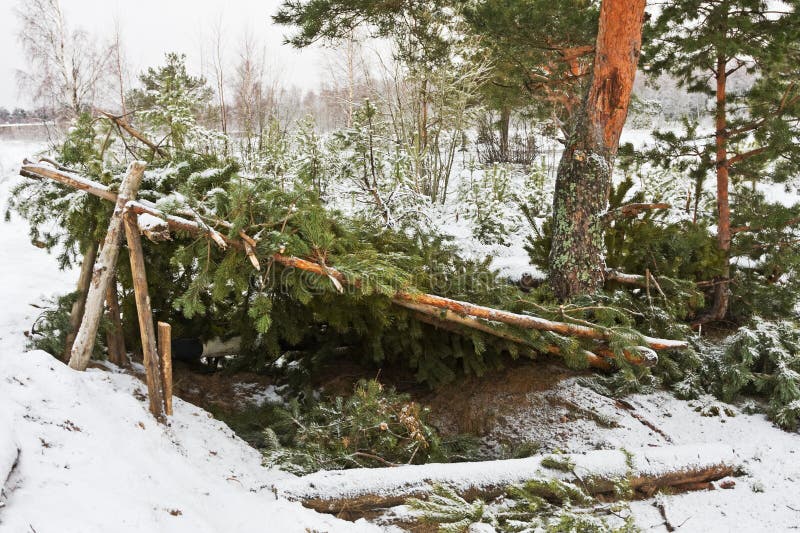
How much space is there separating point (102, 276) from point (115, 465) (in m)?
1.76

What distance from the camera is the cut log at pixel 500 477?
277cm

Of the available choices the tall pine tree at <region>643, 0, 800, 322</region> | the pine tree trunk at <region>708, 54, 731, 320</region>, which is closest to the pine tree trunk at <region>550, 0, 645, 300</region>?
the tall pine tree at <region>643, 0, 800, 322</region>

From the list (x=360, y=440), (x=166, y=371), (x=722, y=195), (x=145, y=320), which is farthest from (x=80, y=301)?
(x=722, y=195)

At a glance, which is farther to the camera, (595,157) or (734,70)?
(734,70)

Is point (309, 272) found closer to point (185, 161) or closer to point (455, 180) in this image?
point (185, 161)

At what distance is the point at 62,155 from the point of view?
14.7 ft

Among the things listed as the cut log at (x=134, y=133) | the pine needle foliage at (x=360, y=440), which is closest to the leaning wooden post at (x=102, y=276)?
the cut log at (x=134, y=133)

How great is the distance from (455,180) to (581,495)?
1386cm

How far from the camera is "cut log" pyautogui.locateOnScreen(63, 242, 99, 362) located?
4.00m

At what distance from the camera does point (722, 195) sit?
5582 millimetres

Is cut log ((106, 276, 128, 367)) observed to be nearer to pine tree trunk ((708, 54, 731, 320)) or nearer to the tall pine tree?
the tall pine tree

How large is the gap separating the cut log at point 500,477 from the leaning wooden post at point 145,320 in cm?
117

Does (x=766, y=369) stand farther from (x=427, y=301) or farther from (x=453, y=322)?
(x=427, y=301)

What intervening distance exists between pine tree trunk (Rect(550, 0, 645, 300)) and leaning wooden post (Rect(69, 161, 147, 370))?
3963 millimetres
